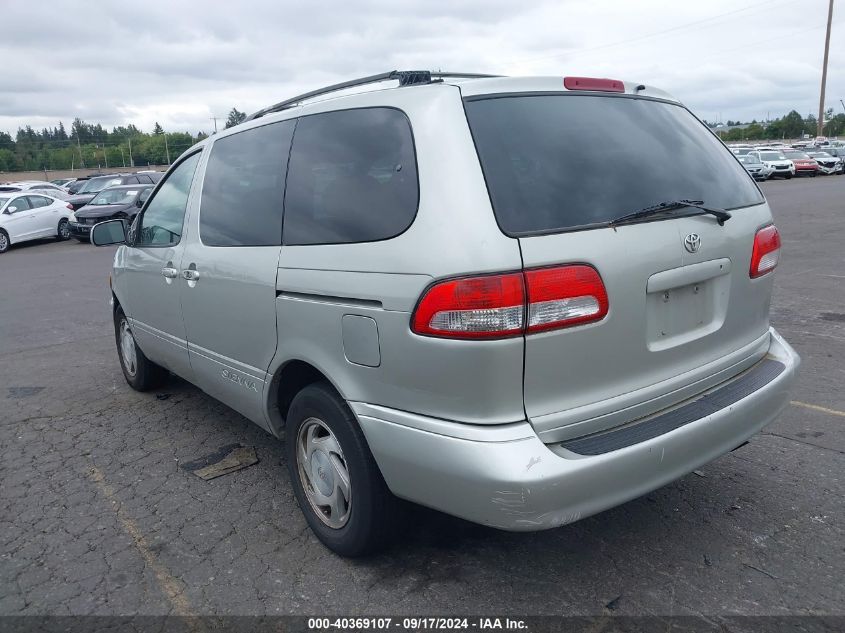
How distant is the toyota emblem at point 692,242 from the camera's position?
110 inches

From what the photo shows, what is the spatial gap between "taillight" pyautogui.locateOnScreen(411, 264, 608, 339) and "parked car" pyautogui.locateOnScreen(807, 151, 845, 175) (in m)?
41.9

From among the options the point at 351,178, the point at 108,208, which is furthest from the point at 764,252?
the point at 108,208

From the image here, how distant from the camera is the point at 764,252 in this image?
320cm

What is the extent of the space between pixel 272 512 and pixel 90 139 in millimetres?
112069

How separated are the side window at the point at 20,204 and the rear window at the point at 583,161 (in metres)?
20.4

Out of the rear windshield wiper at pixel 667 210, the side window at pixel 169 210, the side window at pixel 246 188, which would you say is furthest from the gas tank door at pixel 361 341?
the side window at pixel 169 210

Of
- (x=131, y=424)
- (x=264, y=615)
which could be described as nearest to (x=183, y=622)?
(x=264, y=615)

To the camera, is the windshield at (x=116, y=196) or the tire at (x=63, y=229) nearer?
the windshield at (x=116, y=196)

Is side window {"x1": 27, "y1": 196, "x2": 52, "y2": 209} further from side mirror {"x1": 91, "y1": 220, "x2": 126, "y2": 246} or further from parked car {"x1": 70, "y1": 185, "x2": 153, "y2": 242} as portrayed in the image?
side mirror {"x1": 91, "y1": 220, "x2": 126, "y2": 246}

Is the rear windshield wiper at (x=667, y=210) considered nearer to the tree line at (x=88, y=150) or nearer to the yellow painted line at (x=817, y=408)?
the yellow painted line at (x=817, y=408)

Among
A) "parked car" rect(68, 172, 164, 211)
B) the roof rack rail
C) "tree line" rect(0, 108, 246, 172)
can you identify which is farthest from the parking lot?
"tree line" rect(0, 108, 246, 172)

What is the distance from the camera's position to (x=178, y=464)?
427 centimetres

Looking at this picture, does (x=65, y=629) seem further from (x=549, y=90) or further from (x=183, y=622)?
(x=549, y=90)

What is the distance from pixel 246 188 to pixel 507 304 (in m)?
1.87
